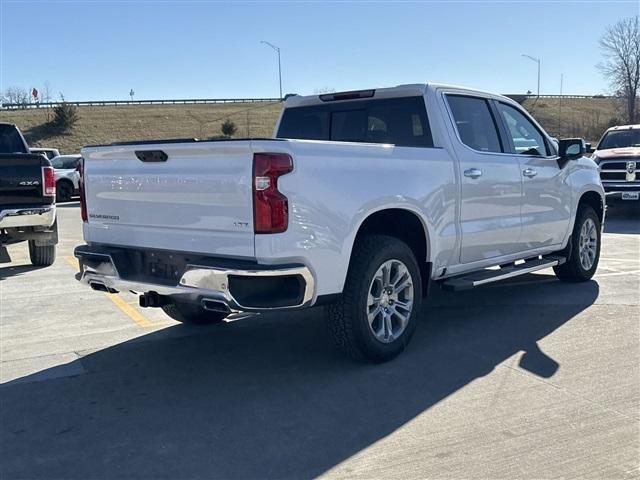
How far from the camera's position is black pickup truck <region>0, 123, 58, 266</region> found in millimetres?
8904

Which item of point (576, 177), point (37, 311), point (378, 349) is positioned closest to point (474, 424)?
point (378, 349)

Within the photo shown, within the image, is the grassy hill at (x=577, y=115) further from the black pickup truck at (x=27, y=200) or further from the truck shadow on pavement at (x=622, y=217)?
the black pickup truck at (x=27, y=200)

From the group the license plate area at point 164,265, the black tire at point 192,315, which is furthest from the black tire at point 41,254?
the license plate area at point 164,265

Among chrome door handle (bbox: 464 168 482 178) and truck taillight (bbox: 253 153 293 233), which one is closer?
truck taillight (bbox: 253 153 293 233)

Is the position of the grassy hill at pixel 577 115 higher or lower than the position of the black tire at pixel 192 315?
higher

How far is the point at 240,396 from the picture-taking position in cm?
445

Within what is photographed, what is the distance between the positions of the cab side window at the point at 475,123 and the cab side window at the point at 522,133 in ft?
0.90

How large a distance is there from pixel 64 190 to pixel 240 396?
22.0 metres

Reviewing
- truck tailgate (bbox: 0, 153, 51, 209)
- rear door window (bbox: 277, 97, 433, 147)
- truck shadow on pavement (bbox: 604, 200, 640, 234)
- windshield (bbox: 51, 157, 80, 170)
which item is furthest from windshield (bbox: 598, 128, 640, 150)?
windshield (bbox: 51, 157, 80, 170)

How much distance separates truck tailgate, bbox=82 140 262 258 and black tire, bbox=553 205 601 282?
4.74m

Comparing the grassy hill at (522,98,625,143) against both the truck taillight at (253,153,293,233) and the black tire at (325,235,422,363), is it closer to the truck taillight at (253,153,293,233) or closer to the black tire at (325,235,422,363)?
the black tire at (325,235,422,363)

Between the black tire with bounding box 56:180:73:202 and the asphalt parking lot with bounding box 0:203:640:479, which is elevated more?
the black tire with bounding box 56:180:73:202

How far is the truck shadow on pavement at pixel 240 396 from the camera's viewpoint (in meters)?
3.58

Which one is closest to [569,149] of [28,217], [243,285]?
[243,285]
